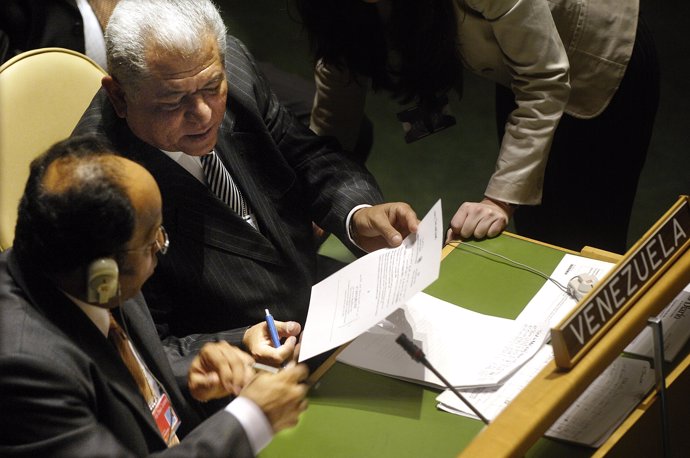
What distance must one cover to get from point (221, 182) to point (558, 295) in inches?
31.2

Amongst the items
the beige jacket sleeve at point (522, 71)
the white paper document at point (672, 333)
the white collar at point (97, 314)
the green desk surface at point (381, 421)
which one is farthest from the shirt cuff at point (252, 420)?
the beige jacket sleeve at point (522, 71)

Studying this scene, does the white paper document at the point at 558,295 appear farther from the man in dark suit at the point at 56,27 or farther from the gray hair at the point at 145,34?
the man in dark suit at the point at 56,27

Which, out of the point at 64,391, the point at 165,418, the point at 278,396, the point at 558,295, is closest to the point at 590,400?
the point at 558,295

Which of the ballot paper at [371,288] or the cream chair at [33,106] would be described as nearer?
the ballot paper at [371,288]

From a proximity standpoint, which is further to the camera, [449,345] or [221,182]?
[221,182]

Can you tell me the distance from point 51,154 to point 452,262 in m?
0.99

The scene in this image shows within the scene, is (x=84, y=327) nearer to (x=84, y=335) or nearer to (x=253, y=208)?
(x=84, y=335)

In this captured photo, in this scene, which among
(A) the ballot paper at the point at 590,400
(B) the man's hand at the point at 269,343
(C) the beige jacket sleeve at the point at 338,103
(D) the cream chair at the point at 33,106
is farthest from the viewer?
(C) the beige jacket sleeve at the point at 338,103

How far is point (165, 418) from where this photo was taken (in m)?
1.63

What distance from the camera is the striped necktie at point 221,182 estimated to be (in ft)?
6.63

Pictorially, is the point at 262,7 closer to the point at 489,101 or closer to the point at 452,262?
the point at 489,101

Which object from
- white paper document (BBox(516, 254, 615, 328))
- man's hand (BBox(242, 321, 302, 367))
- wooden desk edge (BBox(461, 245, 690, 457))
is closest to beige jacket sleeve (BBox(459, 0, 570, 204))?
white paper document (BBox(516, 254, 615, 328))

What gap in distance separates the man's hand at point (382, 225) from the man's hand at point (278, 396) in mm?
510

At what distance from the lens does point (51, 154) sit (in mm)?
1347
